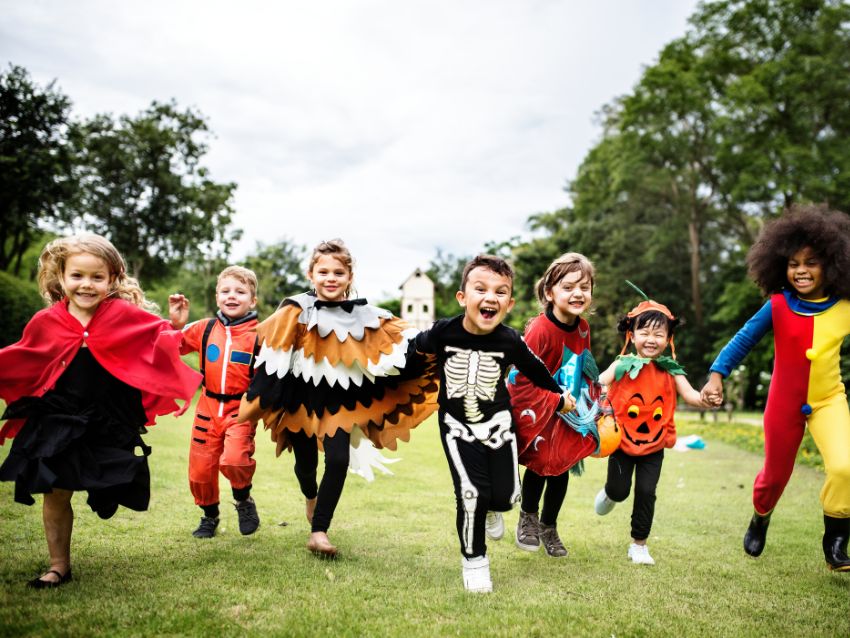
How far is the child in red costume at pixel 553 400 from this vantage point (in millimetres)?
4949

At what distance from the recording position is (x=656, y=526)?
6.50 m

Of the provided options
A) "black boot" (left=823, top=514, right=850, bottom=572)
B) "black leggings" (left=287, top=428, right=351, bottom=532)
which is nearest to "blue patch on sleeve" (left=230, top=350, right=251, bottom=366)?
"black leggings" (left=287, top=428, right=351, bottom=532)

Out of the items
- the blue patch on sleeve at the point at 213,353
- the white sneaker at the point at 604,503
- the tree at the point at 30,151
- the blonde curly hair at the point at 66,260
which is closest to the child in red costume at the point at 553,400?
the white sneaker at the point at 604,503

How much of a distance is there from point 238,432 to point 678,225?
30860 mm

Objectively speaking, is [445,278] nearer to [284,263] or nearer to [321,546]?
[284,263]

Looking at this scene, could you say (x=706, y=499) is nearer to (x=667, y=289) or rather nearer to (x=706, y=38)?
(x=706, y=38)

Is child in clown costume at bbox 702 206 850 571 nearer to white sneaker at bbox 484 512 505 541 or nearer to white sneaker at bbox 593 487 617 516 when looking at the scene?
white sneaker at bbox 593 487 617 516

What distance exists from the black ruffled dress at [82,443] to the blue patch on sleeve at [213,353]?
118 centimetres

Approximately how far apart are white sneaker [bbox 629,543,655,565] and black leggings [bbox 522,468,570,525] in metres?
0.60

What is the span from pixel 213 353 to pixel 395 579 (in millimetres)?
2381

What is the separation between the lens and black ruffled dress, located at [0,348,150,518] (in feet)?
12.5

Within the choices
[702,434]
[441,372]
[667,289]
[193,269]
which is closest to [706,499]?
[441,372]

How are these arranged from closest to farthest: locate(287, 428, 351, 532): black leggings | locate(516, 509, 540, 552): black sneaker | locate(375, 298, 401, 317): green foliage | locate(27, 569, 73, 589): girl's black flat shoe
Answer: locate(27, 569, 73, 589): girl's black flat shoe < locate(287, 428, 351, 532): black leggings < locate(516, 509, 540, 552): black sneaker < locate(375, 298, 401, 317): green foliage

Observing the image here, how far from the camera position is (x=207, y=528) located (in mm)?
5230
